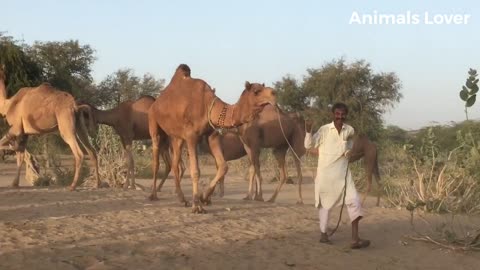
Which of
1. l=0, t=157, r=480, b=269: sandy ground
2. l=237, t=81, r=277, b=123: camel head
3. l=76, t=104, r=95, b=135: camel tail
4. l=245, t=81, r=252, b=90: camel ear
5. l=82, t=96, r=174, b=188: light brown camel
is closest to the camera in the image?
l=0, t=157, r=480, b=269: sandy ground

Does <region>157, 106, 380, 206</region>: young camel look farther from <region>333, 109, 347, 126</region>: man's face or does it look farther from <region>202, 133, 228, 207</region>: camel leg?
<region>333, 109, 347, 126</region>: man's face

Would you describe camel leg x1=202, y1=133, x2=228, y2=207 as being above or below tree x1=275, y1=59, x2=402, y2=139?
below

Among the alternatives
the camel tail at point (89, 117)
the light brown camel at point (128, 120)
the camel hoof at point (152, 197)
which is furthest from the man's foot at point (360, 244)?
the light brown camel at point (128, 120)

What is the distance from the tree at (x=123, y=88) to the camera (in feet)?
132

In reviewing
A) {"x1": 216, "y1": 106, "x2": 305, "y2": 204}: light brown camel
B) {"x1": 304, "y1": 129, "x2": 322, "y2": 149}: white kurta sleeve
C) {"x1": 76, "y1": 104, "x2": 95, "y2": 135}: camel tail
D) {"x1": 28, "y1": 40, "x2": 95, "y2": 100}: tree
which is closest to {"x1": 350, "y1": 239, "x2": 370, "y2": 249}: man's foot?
{"x1": 304, "y1": 129, "x2": 322, "y2": 149}: white kurta sleeve

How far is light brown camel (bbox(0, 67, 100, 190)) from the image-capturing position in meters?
11.3

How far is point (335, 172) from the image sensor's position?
311 inches

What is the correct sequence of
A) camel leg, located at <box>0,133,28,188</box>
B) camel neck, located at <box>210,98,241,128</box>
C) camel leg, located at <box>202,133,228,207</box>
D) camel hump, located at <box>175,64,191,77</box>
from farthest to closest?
camel leg, located at <box>0,133,28,188</box> → camel hump, located at <box>175,64,191,77</box> → camel leg, located at <box>202,133,228,207</box> → camel neck, located at <box>210,98,241,128</box>

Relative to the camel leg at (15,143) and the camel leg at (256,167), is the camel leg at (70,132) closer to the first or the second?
the camel leg at (15,143)

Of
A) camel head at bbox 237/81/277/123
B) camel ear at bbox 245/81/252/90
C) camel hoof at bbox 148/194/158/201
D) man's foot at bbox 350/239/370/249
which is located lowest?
man's foot at bbox 350/239/370/249

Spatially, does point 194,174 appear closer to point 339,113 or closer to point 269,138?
point 339,113

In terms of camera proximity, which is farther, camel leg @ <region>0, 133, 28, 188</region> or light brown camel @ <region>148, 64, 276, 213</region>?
camel leg @ <region>0, 133, 28, 188</region>

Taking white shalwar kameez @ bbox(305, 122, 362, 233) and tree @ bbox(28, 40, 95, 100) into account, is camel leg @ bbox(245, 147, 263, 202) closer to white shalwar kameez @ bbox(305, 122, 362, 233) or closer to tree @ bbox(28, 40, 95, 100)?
white shalwar kameez @ bbox(305, 122, 362, 233)

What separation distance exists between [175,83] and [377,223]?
394 centimetres
